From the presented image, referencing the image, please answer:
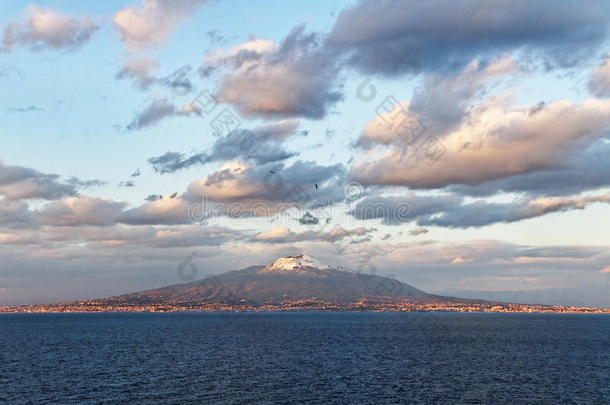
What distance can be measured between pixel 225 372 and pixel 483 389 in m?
53.7

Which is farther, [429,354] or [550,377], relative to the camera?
[429,354]

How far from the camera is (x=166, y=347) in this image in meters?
178

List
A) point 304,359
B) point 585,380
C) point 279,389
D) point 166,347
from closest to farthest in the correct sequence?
1. point 279,389
2. point 585,380
3. point 304,359
4. point 166,347

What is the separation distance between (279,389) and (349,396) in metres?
13.8

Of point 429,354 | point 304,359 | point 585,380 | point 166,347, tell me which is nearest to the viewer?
point 585,380

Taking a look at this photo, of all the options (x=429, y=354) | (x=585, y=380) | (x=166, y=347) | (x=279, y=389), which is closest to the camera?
(x=279, y=389)

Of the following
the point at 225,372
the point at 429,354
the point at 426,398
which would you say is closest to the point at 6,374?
the point at 225,372

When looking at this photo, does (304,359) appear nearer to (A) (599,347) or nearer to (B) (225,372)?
(B) (225,372)

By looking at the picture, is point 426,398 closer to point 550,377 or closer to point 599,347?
point 550,377

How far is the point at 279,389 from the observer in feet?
323

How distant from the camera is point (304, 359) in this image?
143 meters

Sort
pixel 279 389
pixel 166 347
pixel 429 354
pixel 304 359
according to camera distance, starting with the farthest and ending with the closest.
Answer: pixel 166 347 < pixel 429 354 < pixel 304 359 < pixel 279 389

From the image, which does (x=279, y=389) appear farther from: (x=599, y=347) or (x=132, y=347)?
(x=599, y=347)

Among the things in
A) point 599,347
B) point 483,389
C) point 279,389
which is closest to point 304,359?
point 279,389
